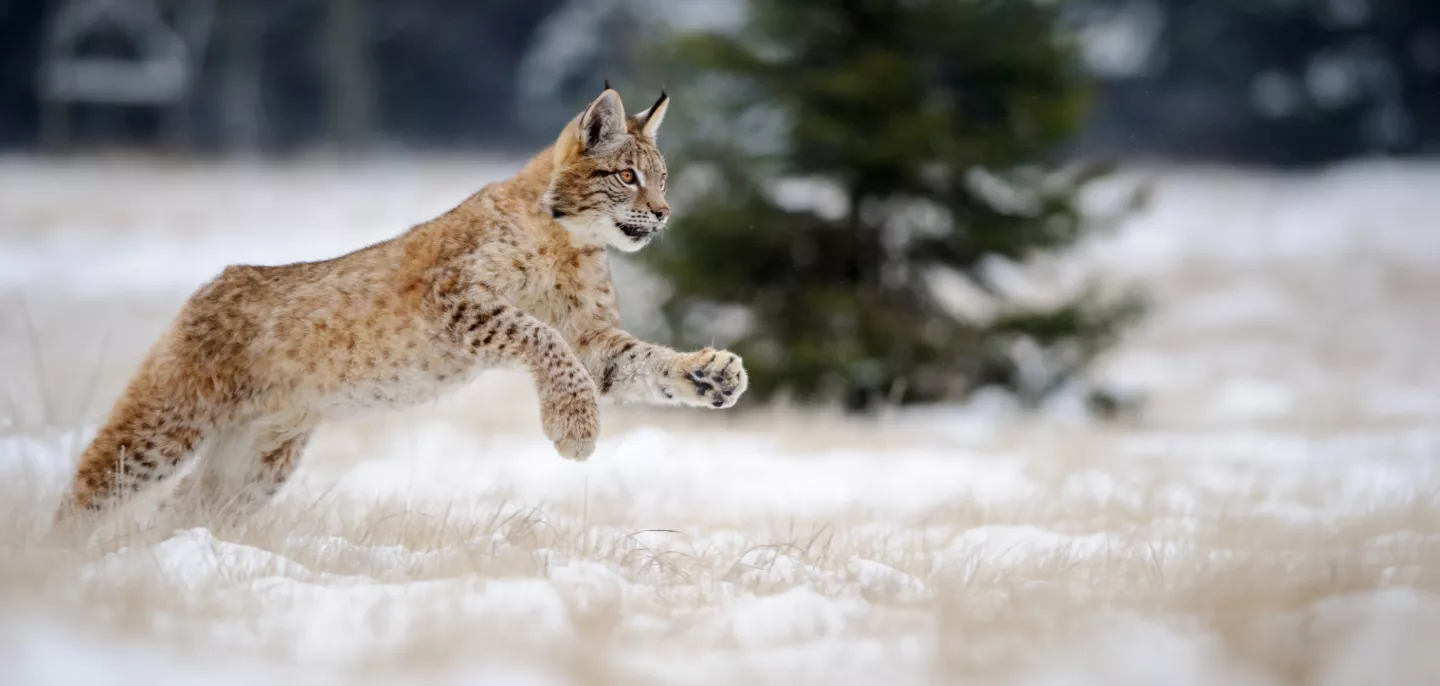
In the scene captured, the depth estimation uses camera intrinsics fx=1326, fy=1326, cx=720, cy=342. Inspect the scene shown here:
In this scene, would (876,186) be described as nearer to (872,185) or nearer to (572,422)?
(872,185)

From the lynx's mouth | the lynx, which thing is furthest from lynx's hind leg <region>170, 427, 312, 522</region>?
the lynx's mouth

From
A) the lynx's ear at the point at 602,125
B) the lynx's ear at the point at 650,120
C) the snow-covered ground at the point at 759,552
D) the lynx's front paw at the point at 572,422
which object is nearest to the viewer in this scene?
the snow-covered ground at the point at 759,552

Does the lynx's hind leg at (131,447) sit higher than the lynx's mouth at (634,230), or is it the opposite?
the lynx's mouth at (634,230)

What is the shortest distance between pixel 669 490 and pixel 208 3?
29437 mm

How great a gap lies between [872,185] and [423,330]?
777 cm

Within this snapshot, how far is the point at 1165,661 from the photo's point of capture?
382 centimetres

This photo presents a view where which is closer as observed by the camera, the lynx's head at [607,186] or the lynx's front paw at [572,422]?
the lynx's front paw at [572,422]

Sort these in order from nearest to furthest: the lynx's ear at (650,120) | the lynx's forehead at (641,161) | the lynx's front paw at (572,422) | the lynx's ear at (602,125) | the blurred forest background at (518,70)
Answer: the lynx's front paw at (572,422) < the lynx's ear at (602,125) < the lynx's forehead at (641,161) < the lynx's ear at (650,120) < the blurred forest background at (518,70)

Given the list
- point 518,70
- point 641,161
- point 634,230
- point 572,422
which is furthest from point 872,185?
point 518,70

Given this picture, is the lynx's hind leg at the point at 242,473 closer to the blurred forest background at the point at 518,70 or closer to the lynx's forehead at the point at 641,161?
the lynx's forehead at the point at 641,161

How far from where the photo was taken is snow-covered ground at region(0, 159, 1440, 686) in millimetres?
3719

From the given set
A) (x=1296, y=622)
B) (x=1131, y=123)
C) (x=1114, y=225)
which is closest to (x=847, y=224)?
(x=1114, y=225)

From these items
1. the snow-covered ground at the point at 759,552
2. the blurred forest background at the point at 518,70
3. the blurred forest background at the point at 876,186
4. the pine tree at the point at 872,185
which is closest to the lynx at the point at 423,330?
the snow-covered ground at the point at 759,552

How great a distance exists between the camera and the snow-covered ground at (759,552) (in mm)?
3719
